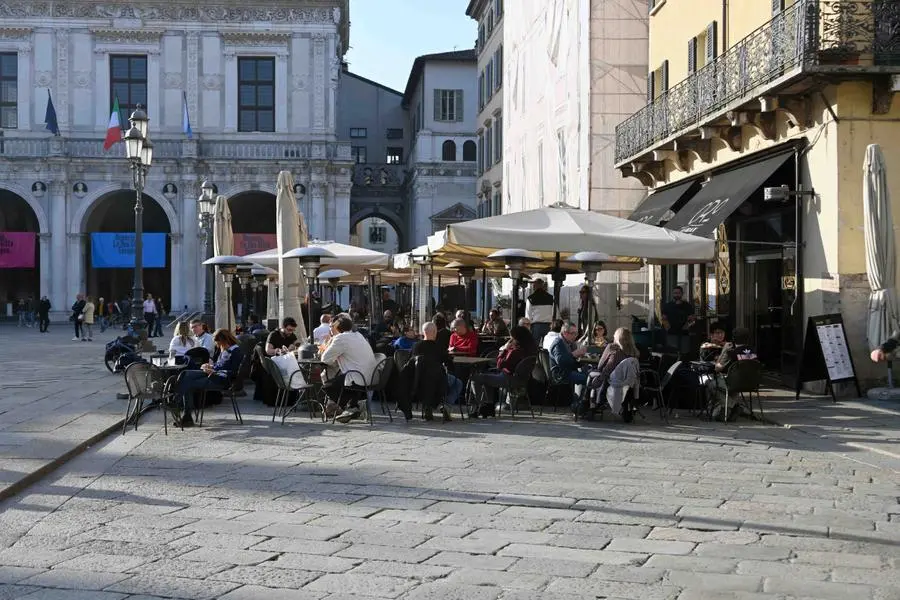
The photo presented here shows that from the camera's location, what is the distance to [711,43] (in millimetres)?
19734

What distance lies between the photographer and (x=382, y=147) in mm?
66750

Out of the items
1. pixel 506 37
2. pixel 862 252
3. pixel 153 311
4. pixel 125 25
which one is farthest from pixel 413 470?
pixel 125 25

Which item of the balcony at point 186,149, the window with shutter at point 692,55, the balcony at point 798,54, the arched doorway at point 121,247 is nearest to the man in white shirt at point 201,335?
the balcony at point 798,54

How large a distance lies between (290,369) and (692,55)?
11.4m

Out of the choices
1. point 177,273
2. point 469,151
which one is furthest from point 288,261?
point 469,151

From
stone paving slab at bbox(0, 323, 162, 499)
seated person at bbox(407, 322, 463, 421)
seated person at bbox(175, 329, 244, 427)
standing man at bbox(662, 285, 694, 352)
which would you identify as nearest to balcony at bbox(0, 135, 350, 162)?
stone paving slab at bbox(0, 323, 162, 499)

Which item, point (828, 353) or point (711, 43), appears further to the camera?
point (711, 43)

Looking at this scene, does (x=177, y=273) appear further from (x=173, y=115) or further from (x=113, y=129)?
(x=113, y=129)

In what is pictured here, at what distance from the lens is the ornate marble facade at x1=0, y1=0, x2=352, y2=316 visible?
47.0 metres

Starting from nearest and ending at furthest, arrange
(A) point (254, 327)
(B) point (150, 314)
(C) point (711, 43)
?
(A) point (254, 327) → (C) point (711, 43) → (B) point (150, 314)

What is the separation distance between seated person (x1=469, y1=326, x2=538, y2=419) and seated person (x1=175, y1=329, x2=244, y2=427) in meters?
2.91

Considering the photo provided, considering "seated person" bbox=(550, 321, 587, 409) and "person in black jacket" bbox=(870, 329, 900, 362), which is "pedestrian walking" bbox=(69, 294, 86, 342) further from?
"person in black jacket" bbox=(870, 329, 900, 362)

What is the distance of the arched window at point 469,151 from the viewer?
192 ft

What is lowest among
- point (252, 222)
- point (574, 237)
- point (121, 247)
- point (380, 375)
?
point (380, 375)
